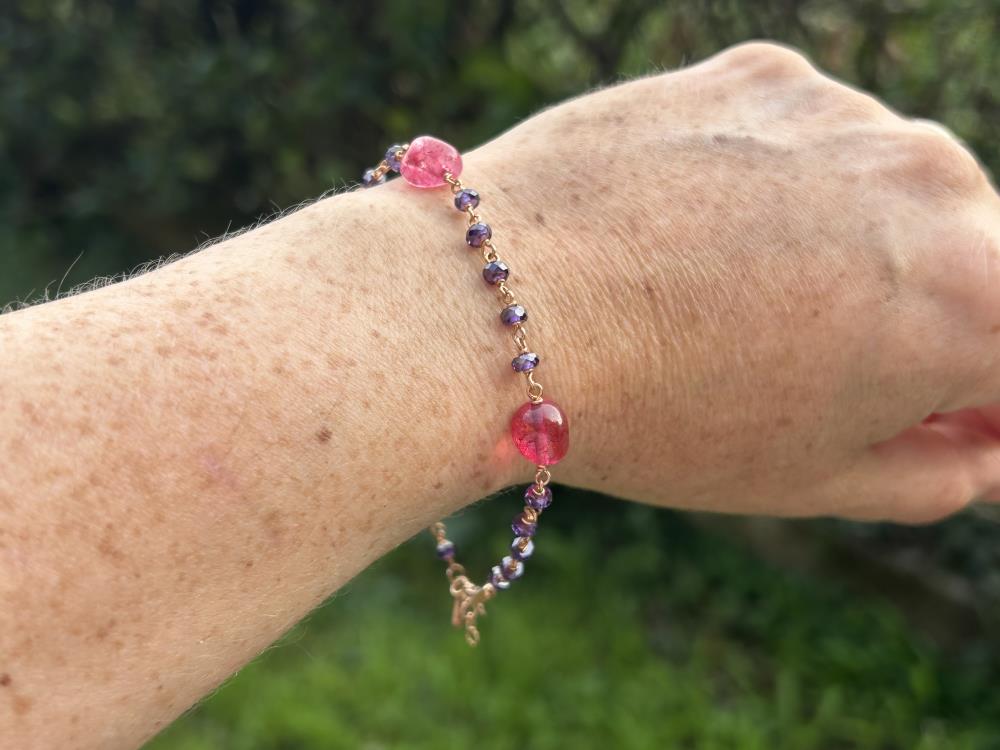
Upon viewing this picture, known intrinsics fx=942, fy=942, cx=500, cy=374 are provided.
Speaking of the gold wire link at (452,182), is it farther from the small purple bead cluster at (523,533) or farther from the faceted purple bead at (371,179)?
the small purple bead cluster at (523,533)

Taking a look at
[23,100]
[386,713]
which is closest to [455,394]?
[386,713]

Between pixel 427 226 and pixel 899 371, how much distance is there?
31.8 inches

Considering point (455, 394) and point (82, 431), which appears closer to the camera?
point (82, 431)

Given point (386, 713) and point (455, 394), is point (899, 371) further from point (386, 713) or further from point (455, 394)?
point (386, 713)

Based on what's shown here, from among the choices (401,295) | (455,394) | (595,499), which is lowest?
(595,499)

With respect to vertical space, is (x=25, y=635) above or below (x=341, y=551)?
above

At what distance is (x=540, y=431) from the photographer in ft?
4.54

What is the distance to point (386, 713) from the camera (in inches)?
103

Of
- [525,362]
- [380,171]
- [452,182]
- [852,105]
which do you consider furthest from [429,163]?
[852,105]

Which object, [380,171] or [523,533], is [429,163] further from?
[523,533]

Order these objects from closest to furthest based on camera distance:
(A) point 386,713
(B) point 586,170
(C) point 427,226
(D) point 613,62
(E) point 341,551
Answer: (E) point 341,551, (C) point 427,226, (B) point 586,170, (A) point 386,713, (D) point 613,62

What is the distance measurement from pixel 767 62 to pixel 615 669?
5.81ft

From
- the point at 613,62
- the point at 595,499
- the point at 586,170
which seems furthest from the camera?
the point at 595,499

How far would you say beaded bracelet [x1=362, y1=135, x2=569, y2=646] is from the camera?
1393 millimetres
